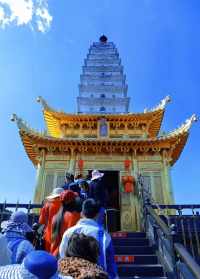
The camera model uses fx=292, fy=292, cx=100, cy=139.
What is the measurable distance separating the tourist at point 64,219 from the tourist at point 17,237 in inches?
21.9

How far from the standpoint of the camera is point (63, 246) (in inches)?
107

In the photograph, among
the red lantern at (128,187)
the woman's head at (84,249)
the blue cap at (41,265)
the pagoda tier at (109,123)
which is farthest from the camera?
the pagoda tier at (109,123)

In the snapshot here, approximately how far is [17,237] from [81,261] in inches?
61.2

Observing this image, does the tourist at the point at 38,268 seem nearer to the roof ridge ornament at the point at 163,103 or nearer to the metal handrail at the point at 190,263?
the metal handrail at the point at 190,263

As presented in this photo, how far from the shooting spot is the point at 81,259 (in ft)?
6.17

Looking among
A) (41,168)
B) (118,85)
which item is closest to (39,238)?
(41,168)

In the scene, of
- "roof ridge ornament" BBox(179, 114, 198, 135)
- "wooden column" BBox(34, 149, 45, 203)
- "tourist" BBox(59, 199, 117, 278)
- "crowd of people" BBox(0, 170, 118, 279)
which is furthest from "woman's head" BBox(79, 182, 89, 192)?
"roof ridge ornament" BBox(179, 114, 198, 135)

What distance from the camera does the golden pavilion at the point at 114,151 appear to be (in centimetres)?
1227

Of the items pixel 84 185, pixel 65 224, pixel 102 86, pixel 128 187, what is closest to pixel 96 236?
pixel 65 224

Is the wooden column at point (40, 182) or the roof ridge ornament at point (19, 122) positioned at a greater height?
the roof ridge ornament at point (19, 122)

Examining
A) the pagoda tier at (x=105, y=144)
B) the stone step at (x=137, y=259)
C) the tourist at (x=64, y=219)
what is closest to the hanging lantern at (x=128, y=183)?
the pagoda tier at (x=105, y=144)

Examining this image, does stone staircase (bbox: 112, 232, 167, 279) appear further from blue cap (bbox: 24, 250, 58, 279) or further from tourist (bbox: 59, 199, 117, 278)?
blue cap (bbox: 24, 250, 58, 279)

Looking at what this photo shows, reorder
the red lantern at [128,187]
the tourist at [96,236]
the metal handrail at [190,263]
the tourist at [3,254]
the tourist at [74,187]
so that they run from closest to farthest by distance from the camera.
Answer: the tourist at [3,254] < the metal handrail at [190,263] < the tourist at [96,236] < the tourist at [74,187] < the red lantern at [128,187]

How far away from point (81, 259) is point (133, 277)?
358 centimetres
